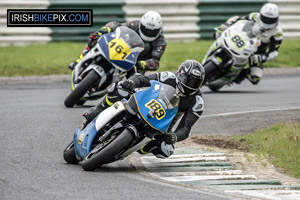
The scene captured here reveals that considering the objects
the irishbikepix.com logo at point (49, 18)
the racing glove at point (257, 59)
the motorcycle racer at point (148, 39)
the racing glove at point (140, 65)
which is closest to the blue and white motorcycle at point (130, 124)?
the racing glove at point (140, 65)

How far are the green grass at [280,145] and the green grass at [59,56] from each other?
7.62 meters

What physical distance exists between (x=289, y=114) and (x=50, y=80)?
19.6ft

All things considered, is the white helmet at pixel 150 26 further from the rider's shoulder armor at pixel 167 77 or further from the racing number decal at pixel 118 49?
the rider's shoulder armor at pixel 167 77

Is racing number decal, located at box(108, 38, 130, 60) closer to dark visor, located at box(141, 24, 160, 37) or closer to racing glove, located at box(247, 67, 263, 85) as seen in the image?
dark visor, located at box(141, 24, 160, 37)

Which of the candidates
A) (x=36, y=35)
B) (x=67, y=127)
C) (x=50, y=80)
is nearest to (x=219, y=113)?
(x=67, y=127)

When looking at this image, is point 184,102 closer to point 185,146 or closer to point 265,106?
point 185,146

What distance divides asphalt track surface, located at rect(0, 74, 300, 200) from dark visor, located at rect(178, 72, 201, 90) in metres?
1.04

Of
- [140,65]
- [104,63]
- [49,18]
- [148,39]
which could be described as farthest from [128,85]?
[49,18]

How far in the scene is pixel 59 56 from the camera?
18500 millimetres


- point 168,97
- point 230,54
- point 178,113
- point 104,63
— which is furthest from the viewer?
point 230,54

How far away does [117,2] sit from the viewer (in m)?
19.1

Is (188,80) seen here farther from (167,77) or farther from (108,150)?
(108,150)

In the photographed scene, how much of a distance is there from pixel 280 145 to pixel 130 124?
95.6 inches

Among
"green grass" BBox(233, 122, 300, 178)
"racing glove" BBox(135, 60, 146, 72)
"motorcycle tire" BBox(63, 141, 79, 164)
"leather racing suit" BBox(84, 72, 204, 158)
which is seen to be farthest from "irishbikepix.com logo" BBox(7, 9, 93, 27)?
"motorcycle tire" BBox(63, 141, 79, 164)
